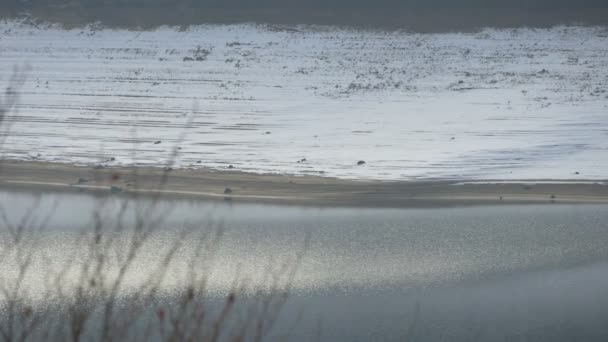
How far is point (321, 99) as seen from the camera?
17047 mm

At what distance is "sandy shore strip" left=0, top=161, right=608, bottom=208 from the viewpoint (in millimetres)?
10312

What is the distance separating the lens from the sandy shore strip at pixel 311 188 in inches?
406

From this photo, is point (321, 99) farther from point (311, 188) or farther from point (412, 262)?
point (412, 262)

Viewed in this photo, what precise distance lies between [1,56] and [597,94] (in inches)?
505

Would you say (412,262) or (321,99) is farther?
(321,99)

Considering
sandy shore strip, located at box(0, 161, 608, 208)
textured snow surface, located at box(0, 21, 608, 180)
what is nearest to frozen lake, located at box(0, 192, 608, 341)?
sandy shore strip, located at box(0, 161, 608, 208)

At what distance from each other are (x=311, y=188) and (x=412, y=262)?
3.04 metres

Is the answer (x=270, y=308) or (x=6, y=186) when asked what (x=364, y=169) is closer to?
(x=6, y=186)

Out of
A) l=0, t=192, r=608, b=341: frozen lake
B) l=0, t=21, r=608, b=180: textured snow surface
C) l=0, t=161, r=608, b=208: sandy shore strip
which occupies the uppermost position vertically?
l=0, t=192, r=608, b=341: frozen lake

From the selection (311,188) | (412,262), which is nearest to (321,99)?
(311,188)

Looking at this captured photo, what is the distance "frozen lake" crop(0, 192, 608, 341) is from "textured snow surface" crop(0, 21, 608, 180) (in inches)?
67.5

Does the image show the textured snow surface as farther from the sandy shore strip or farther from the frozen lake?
the frozen lake

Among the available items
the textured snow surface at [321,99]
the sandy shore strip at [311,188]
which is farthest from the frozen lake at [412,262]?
the textured snow surface at [321,99]

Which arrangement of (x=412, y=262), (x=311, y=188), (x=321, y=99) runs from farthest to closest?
(x=321, y=99) → (x=311, y=188) → (x=412, y=262)
